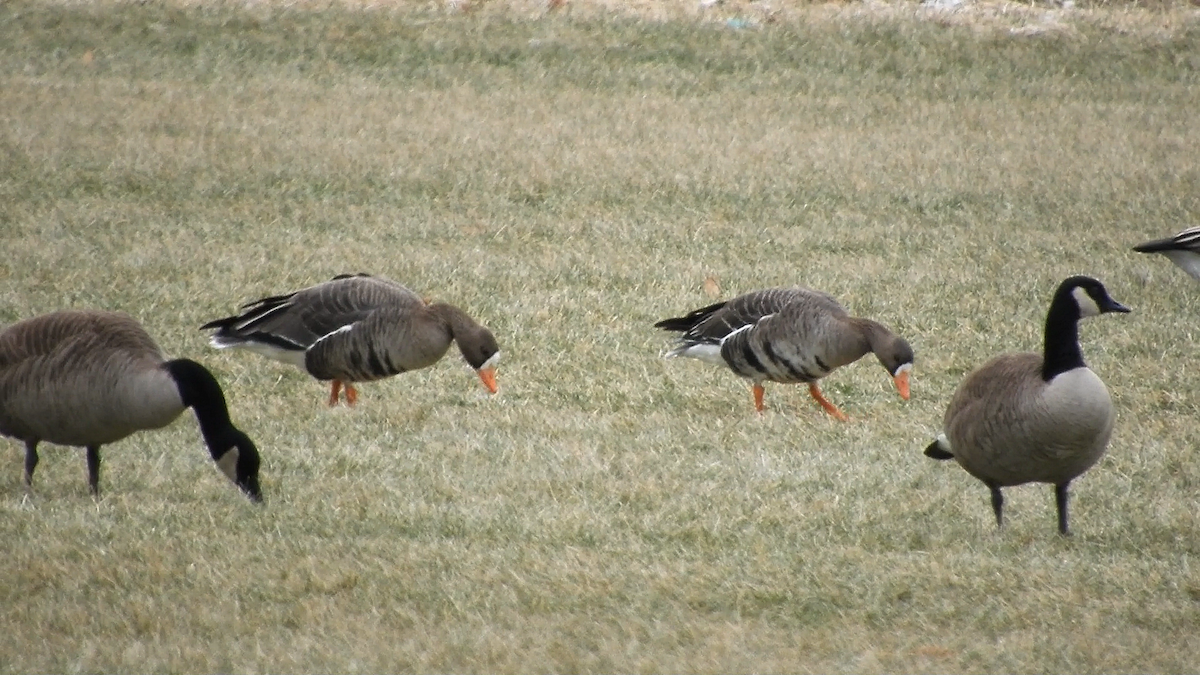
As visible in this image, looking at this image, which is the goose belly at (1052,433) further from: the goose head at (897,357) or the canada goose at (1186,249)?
the canada goose at (1186,249)

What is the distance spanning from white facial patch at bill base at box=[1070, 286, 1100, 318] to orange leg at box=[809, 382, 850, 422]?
2044 millimetres

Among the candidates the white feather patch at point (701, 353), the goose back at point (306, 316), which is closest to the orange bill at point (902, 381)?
the white feather patch at point (701, 353)

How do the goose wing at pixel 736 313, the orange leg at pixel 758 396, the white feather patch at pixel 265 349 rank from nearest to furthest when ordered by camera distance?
the white feather patch at pixel 265 349, the goose wing at pixel 736 313, the orange leg at pixel 758 396

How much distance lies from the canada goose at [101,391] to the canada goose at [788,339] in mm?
2824

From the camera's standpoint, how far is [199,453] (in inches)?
255

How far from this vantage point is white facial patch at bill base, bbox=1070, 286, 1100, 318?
213 inches

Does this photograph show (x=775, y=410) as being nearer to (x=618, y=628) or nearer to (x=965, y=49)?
(x=618, y=628)

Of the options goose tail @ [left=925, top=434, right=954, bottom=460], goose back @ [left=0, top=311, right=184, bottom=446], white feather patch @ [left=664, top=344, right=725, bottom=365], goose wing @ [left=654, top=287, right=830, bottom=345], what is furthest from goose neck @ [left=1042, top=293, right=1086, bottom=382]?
goose back @ [left=0, top=311, right=184, bottom=446]

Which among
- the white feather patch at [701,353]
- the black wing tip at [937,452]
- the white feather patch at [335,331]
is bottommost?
the white feather patch at [701,353]

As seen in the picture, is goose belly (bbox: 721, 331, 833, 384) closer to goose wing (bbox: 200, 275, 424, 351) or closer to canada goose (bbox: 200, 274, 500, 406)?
canada goose (bbox: 200, 274, 500, 406)

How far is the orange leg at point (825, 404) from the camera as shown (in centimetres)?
738

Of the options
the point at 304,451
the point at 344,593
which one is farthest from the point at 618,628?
the point at 304,451

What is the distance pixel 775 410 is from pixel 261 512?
303 cm

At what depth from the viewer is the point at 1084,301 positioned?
5.41m
